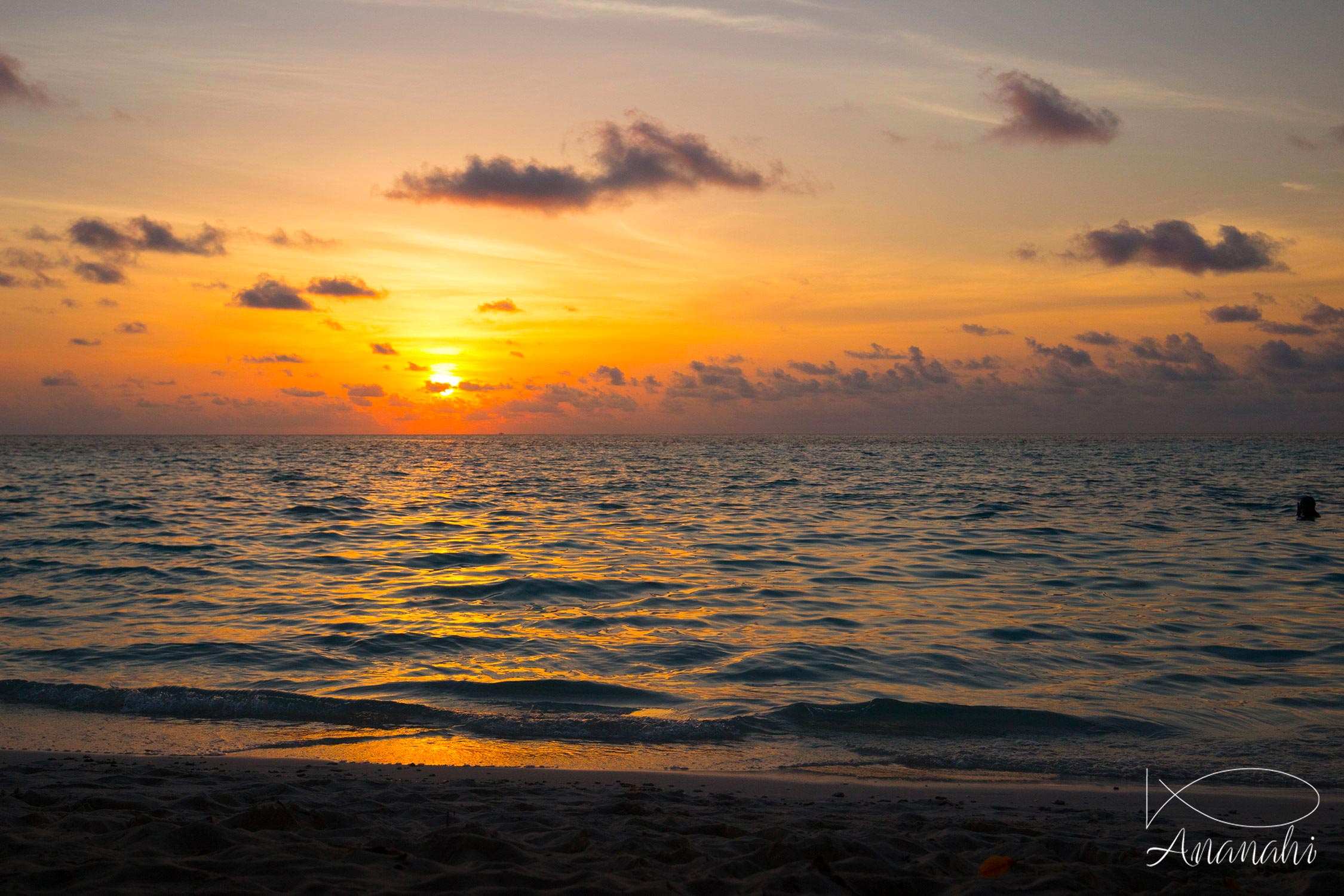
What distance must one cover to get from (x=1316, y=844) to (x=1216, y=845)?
673mm

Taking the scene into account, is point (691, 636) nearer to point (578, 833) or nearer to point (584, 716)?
point (584, 716)

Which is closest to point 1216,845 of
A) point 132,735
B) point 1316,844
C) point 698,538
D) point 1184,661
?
point 1316,844

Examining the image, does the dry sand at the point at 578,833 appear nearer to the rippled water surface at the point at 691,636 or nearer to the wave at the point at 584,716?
the rippled water surface at the point at 691,636

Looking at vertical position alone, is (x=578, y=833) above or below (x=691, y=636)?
above

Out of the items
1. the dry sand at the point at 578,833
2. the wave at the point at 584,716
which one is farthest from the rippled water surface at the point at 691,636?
the dry sand at the point at 578,833

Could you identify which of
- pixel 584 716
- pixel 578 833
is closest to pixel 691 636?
pixel 584 716

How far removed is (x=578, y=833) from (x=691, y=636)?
750cm

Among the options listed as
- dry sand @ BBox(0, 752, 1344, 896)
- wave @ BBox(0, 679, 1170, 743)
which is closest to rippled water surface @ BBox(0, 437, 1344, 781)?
wave @ BBox(0, 679, 1170, 743)

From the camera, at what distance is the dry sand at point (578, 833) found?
15.4 feet

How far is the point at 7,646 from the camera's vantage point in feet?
39.1

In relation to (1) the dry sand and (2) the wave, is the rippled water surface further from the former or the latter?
(1) the dry sand

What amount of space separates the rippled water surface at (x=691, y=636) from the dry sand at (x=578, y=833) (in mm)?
980

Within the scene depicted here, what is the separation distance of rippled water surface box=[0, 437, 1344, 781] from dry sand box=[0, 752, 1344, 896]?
0.98 meters

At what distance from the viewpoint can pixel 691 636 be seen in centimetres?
1297
